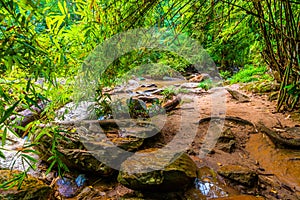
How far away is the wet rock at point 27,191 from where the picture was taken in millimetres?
1470

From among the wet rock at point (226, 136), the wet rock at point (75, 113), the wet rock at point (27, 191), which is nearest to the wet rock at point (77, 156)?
the wet rock at point (27, 191)

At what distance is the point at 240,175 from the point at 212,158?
1.66 feet

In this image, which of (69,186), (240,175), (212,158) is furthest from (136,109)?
(240,175)

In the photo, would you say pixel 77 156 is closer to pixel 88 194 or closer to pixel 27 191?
pixel 88 194

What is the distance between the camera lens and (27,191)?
5.07 feet

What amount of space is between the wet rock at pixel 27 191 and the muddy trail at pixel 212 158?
0.68 feet

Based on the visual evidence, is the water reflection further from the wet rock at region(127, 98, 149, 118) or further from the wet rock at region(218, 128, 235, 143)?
the wet rock at region(127, 98, 149, 118)

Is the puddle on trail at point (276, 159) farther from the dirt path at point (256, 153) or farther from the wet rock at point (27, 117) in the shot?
the wet rock at point (27, 117)

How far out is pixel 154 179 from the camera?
177 centimetres

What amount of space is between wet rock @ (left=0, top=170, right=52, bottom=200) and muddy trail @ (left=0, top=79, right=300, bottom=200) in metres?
0.21

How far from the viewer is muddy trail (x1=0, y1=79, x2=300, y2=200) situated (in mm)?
1861

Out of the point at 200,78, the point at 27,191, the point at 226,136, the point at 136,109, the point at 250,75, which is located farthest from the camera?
the point at 200,78

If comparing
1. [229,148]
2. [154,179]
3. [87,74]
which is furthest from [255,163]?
[87,74]

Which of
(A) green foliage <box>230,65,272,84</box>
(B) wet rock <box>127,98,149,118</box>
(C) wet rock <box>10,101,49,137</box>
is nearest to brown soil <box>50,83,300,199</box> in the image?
(B) wet rock <box>127,98,149,118</box>
